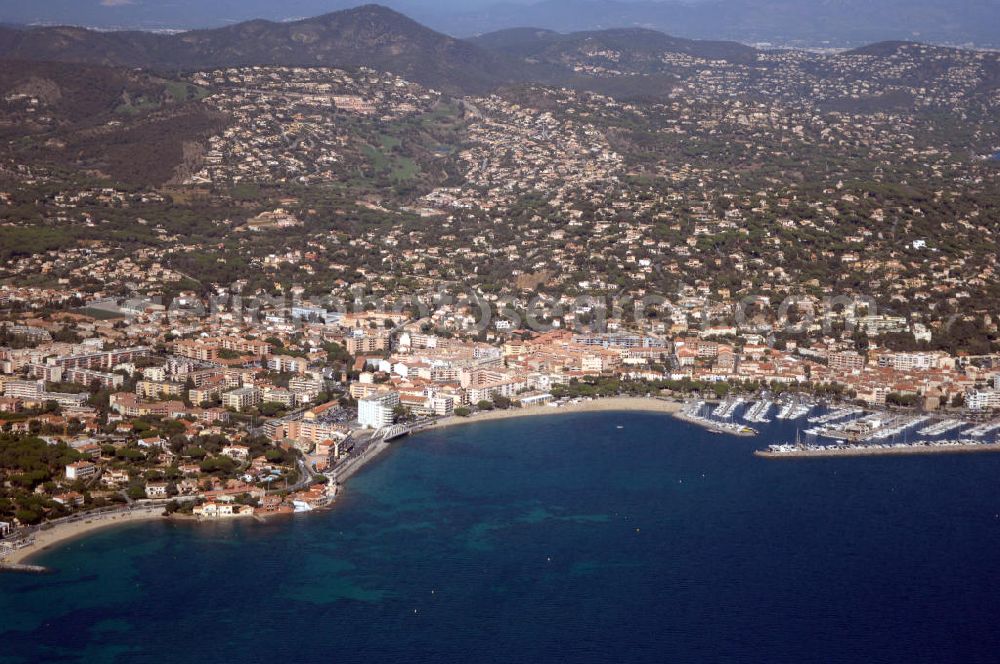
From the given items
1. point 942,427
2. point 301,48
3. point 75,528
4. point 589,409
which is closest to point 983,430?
point 942,427

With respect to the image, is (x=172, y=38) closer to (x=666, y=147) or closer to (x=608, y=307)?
(x=666, y=147)

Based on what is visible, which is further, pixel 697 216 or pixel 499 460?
pixel 697 216

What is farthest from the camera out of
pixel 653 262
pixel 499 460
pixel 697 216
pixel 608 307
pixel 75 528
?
pixel 697 216

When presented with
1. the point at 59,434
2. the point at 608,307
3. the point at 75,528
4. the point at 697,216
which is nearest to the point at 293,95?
the point at 697,216

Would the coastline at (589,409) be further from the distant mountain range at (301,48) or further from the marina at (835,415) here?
the distant mountain range at (301,48)

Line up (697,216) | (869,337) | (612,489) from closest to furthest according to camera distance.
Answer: (612,489) → (869,337) → (697,216)

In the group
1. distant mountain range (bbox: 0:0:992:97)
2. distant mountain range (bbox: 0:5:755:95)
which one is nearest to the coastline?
distant mountain range (bbox: 0:0:992:97)

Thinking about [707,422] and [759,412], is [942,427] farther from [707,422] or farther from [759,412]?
[707,422]

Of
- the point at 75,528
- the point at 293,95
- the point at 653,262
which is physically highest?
the point at 293,95
